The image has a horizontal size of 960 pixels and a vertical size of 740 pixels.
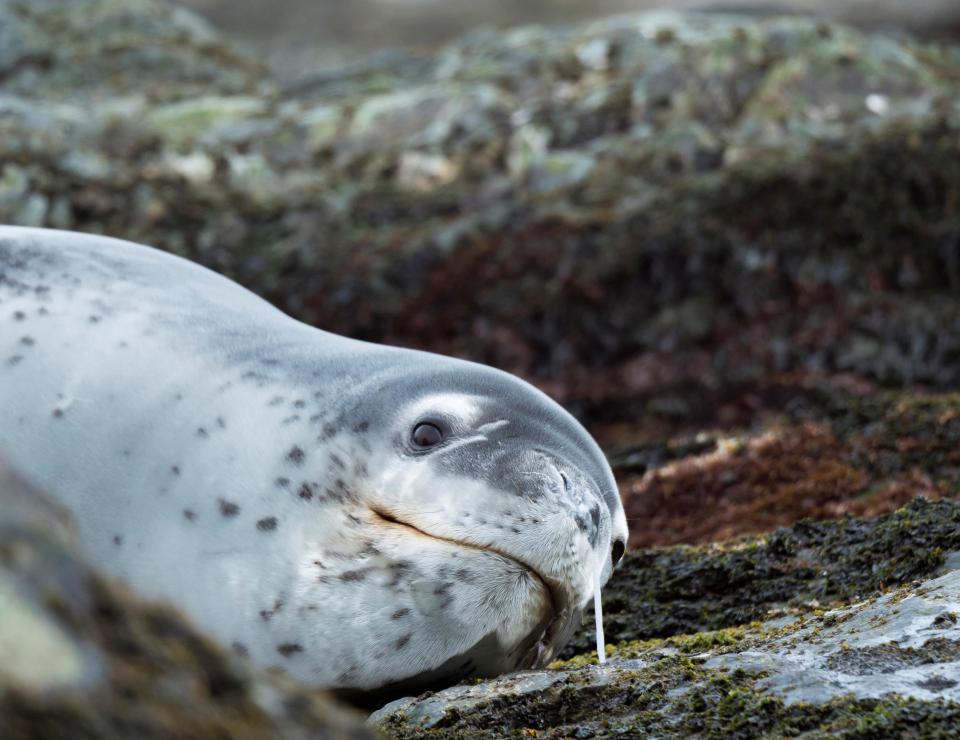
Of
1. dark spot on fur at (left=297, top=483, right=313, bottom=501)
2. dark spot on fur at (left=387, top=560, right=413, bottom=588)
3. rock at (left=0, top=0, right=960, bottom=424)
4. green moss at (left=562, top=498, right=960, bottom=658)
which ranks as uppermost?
dark spot on fur at (left=297, top=483, right=313, bottom=501)

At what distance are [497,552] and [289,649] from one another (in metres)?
0.57

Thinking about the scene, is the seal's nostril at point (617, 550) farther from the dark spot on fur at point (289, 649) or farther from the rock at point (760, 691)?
the dark spot on fur at point (289, 649)

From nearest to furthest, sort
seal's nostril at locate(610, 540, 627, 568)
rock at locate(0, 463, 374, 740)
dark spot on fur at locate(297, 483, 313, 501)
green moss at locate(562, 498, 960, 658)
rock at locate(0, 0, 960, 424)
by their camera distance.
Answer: rock at locate(0, 463, 374, 740) < dark spot on fur at locate(297, 483, 313, 501) < seal's nostril at locate(610, 540, 627, 568) < green moss at locate(562, 498, 960, 658) < rock at locate(0, 0, 960, 424)

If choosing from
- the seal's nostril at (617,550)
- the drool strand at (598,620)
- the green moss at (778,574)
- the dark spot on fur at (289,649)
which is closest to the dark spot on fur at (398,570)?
the dark spot on fur at (289,649)

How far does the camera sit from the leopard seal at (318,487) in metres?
3.06

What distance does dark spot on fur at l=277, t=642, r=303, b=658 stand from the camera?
304 cm

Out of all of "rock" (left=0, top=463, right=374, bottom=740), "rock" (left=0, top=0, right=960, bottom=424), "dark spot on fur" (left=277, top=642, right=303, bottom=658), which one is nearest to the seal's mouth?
"dark spot on fur" (left=277, top=642, right=303, bottom=658)

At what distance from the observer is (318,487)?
3.20 meters

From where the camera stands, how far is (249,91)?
910 inches

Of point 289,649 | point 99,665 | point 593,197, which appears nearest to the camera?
point 99,665

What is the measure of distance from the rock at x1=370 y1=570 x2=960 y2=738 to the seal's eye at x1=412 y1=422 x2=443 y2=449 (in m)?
0.64

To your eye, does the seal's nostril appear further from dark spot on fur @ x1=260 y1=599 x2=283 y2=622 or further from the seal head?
dark spot on fur @ x1=260 y1=599 x2=283 y2=622

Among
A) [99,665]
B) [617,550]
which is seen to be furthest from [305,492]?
[99,665]

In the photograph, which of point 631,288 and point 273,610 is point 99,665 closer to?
point 273,610
